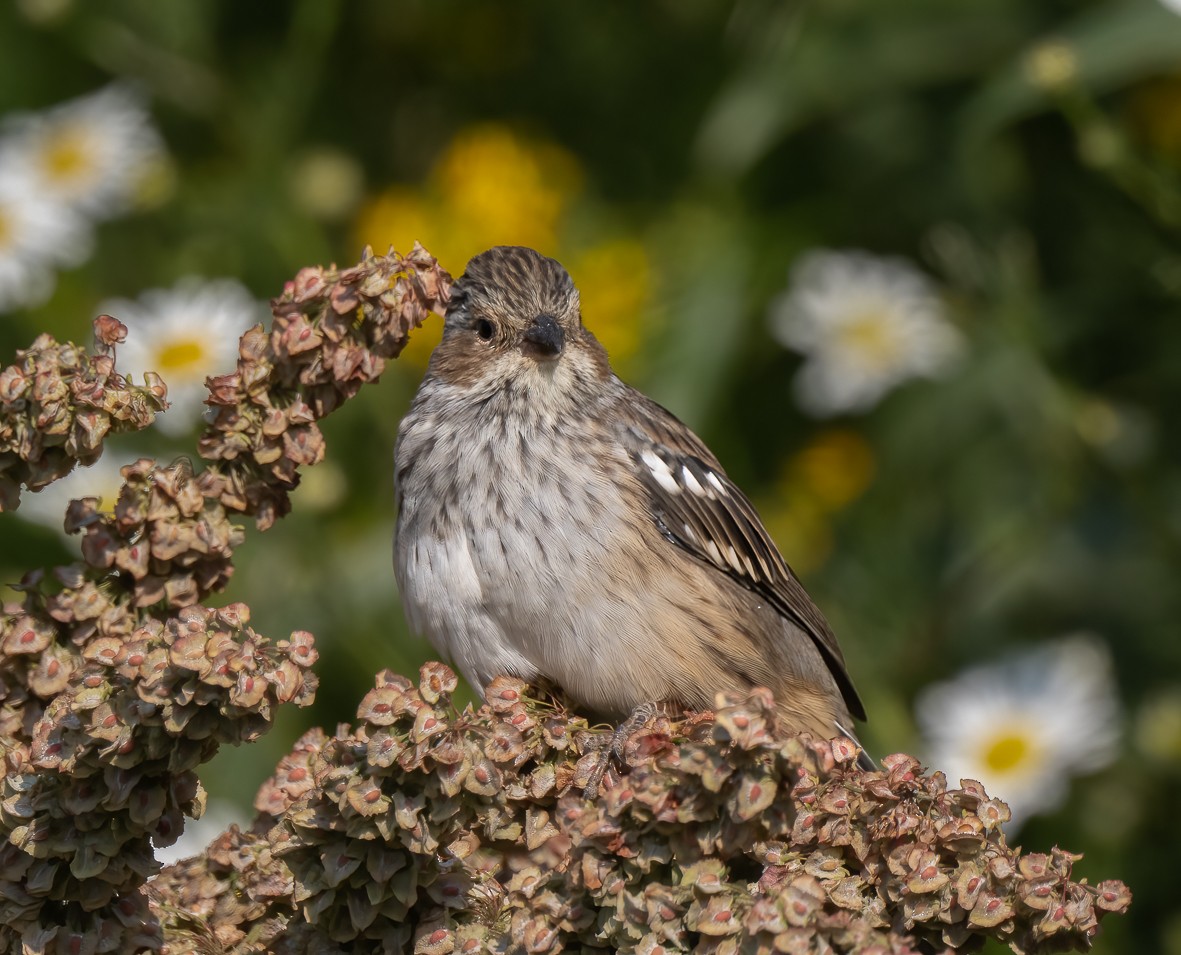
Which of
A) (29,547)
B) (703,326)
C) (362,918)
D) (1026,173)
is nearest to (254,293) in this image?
(29,547)

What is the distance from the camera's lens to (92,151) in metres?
6.95

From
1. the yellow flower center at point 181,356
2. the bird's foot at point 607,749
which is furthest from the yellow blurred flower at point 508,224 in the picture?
the bird's foot at point 607,749

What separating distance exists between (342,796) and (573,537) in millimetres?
1500

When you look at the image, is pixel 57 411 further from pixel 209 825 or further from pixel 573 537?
pixel 209 825

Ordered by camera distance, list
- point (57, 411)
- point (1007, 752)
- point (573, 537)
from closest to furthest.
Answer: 1. point (57, 411)
2. point (573, 537)
3. point (1007, 752)

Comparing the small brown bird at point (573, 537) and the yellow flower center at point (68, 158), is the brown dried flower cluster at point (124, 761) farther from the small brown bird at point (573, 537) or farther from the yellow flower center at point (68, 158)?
the yellow flower center at point (68, 158)

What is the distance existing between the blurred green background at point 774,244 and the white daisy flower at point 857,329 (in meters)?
0.09

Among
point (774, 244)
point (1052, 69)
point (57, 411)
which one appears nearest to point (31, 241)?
point (774, 244)

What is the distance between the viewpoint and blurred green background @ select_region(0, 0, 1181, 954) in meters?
5.76

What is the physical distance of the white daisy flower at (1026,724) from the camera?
5.70m

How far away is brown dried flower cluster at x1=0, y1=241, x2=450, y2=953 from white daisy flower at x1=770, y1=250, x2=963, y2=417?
378 cm

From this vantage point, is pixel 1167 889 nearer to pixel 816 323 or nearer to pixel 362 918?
pixel 816 323

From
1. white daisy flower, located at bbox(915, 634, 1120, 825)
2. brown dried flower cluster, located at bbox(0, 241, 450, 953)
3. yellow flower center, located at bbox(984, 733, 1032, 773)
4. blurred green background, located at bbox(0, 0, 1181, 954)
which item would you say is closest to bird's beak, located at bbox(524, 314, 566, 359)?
brown dried flower cluster, located at bbox(0, 241, 450, 953)

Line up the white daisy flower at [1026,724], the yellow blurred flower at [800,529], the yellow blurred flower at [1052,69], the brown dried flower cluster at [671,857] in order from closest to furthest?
1. the brown dried flower cluster at [671,857]
2. the yellow blurred flower at [1052,69]
3. the white daisy flower at [1026,724]
4. the yellow blurred flower at [800,529]
